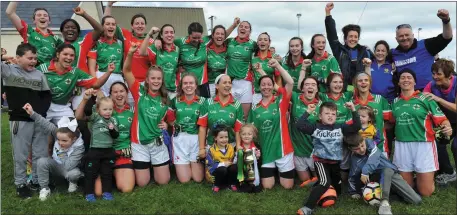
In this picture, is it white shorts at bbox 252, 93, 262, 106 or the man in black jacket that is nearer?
the man in black jacket

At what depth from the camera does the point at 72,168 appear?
5.56 metres

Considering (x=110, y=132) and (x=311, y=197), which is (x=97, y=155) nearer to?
(x=110, y=132)

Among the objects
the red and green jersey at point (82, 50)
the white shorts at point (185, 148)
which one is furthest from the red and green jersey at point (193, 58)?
the red and green jersey at point (82, 50)

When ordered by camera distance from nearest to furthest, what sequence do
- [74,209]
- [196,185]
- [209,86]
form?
[74,209]
[196,185]
[209,86]

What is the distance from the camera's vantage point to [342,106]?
19.2ft

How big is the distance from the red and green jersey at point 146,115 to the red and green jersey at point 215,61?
56.2 inches

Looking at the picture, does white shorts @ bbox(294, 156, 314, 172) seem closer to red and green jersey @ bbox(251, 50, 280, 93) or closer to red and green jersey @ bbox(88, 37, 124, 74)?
red and green jersey @ bbox(251, 50, 280, 93)

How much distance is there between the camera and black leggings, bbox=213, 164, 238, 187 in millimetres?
5586

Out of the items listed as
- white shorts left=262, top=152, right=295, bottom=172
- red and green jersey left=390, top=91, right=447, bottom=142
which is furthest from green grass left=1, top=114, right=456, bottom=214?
red and green jersey left=390, top=91, right=447, bottom=142

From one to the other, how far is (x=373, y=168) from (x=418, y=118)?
3.60 feet

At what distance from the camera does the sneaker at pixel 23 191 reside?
17.8 ft

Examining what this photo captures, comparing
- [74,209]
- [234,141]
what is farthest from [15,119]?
[234,141]

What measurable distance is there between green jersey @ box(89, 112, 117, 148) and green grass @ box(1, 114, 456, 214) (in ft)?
2.52

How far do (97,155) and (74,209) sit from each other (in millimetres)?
859
